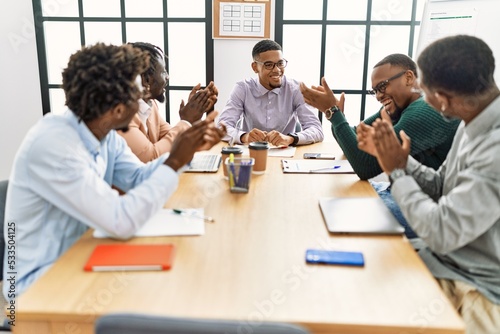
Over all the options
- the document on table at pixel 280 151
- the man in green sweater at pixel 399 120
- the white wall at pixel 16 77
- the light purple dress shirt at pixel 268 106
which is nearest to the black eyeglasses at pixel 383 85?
the man in green sweater at pixel 399 120

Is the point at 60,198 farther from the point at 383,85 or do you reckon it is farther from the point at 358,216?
the point at 383,85

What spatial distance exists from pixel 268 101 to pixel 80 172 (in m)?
1.96

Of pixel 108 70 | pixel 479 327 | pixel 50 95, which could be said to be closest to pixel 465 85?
pixel 479 327

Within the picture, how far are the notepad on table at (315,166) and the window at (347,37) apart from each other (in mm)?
1813

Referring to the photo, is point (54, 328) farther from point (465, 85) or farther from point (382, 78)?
point (382, 78)

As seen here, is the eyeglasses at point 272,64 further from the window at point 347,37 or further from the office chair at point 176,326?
the office chair at point 176,326

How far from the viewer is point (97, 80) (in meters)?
1.21

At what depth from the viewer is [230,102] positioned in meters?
2.91

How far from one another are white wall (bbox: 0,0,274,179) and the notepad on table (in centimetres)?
172

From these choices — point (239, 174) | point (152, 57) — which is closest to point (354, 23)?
point (152, 57)

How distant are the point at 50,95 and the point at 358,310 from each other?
3610mm

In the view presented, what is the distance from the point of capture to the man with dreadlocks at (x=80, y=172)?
3.63 feet

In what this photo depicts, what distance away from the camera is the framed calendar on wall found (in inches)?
135

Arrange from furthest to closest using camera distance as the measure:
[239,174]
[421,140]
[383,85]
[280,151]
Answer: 1. [280,151]
2. [383,85]
3. [421,140]
4. [239,174]
